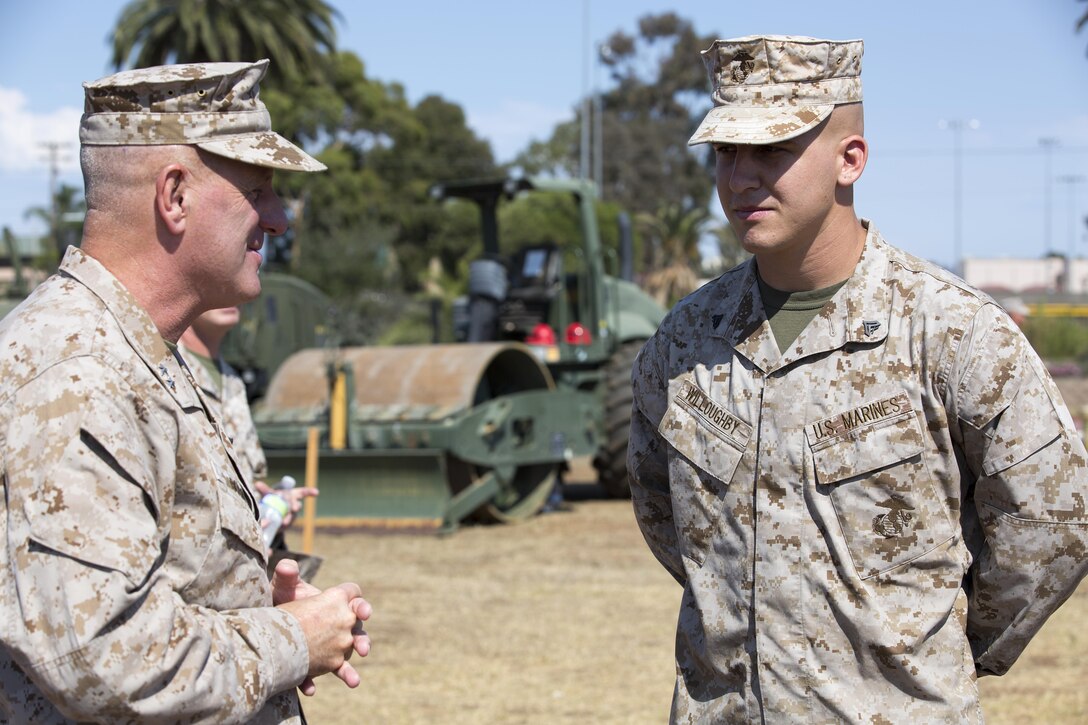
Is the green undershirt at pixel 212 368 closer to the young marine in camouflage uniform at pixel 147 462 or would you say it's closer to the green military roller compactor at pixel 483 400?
the young marine in camouflage uniform at pixel 147 462

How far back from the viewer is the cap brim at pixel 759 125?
2.58 meters

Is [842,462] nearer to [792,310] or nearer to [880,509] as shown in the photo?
[880,509]

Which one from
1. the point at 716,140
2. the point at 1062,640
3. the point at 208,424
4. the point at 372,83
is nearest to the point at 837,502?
the point at 716,140

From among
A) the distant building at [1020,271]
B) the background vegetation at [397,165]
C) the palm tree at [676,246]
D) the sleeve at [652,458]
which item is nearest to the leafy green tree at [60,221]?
the background vegetation at [397,165]

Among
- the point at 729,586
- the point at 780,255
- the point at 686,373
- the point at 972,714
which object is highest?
the point at 780,255

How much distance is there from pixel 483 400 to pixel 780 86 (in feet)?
31.4

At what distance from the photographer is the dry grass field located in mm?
5961

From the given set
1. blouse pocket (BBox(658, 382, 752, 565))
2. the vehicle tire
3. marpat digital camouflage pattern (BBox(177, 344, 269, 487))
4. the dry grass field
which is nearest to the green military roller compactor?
the vehicle tire

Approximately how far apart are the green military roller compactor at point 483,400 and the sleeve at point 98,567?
750 centimetres

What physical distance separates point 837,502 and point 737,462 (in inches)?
8.6

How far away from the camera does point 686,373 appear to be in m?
2.87

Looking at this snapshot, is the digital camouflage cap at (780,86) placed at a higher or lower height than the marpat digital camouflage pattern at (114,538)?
higher

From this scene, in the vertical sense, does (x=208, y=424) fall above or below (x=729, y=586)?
above

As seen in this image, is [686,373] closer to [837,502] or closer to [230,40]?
[837,502]
